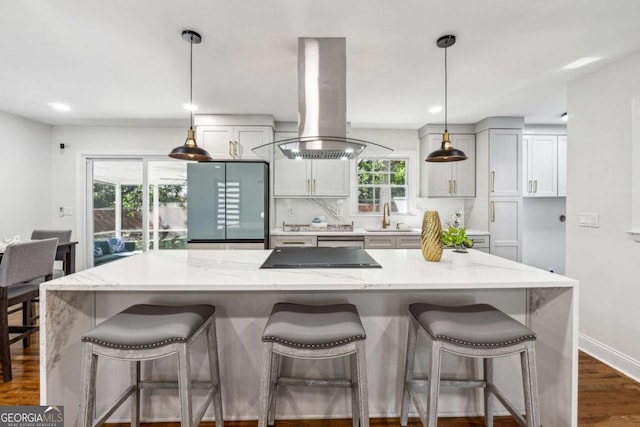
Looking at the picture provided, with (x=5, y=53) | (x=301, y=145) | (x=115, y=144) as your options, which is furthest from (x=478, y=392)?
(x=115, y=144)

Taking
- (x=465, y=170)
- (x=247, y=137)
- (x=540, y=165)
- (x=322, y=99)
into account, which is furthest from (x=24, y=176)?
(x=540, y=165)

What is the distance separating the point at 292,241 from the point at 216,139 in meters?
1.61

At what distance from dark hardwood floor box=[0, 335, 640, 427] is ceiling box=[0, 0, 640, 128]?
2.40 metres

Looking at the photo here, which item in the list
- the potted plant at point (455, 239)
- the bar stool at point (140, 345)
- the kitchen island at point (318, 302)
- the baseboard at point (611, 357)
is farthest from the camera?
the baseboard at point (611, 357)

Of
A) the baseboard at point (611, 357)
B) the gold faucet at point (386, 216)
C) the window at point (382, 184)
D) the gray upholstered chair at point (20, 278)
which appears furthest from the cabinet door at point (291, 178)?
the baseboard at point (611, 357)

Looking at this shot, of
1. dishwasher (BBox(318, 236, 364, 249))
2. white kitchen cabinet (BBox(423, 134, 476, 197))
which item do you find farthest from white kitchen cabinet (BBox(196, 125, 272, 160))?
white kitchen cabinet (BBox(423, 134, 476, 197))

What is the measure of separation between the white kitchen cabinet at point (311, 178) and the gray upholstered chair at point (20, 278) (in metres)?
2.40

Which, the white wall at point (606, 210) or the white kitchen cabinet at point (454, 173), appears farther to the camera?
the white kitchen cabinet at point (454, 173)

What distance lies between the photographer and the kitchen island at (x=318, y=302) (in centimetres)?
142

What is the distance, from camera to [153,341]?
4.00 ft

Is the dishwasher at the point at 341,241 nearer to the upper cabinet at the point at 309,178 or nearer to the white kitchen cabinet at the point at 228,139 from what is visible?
the upper cabinet at the point at 309,178

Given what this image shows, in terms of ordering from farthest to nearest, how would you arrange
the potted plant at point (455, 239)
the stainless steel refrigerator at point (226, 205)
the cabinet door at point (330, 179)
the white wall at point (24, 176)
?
the cabinet door at point (330, 179) < the white wall at point (24, 176) < the stainless steel refrigerator at point (226, 205) < the potted plant at point (455, 239)

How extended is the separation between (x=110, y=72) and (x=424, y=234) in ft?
9.63

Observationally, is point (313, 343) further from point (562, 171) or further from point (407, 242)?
point (562, 171)
